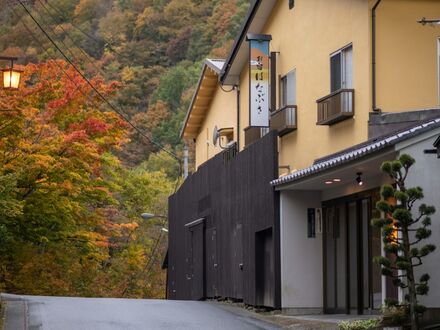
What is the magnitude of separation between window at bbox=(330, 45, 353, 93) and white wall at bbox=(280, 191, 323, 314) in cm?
286

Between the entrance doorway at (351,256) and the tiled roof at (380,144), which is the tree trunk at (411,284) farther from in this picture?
the entrance doorway at (351,256)

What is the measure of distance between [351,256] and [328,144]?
2742mm

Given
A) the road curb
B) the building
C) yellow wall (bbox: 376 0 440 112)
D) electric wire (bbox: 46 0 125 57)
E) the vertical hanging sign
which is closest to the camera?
the road curb

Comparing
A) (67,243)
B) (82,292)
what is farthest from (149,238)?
(67,243)

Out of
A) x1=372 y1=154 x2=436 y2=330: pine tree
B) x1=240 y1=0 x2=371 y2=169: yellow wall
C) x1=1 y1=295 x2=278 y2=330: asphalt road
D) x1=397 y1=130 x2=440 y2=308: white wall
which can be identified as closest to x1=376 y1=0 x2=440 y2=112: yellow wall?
x1=240 y1=0 x2=371 y2=169: yellow wall

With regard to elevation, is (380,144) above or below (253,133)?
below

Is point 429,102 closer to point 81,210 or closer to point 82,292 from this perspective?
point 81,210

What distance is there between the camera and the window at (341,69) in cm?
2175

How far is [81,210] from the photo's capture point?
1508 inches

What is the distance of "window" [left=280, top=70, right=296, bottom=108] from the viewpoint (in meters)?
25.6

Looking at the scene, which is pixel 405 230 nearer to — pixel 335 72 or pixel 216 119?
pixel 335 72

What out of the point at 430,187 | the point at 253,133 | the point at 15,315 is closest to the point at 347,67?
the point at 430,187

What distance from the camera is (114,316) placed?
1983cm

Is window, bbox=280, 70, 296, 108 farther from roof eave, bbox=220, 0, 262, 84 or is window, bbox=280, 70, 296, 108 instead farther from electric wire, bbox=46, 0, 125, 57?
electric wire, bbox=46, 0, 125, 57
